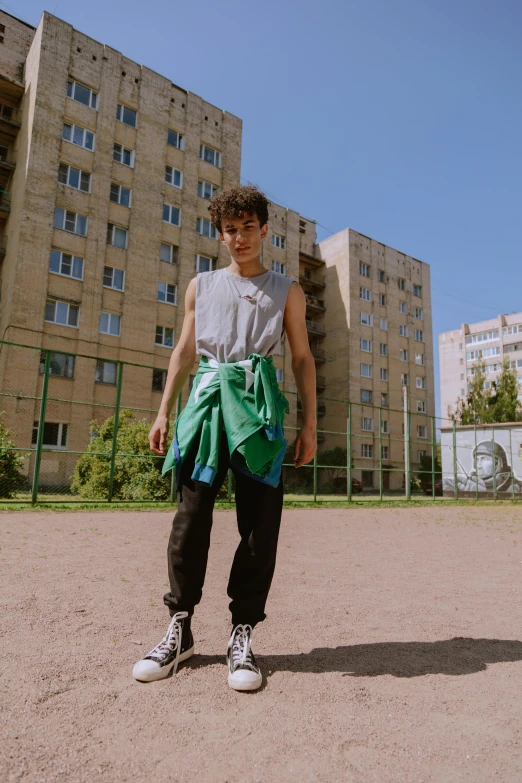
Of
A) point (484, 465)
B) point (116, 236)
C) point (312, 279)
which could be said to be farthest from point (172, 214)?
point (484, 465)

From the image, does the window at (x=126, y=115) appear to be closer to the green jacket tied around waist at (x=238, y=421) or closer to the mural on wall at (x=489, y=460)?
the mural on wall at (x=489, y=460)

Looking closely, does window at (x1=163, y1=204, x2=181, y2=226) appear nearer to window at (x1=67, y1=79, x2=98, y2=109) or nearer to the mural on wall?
window at (x1=67, y1=79, x2=98, y2=109)

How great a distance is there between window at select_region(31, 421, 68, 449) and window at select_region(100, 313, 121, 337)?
16.9ft

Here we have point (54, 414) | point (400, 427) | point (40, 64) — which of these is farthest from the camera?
point (400, 427)

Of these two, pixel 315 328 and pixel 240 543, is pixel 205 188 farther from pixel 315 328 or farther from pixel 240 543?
pixel 240 543

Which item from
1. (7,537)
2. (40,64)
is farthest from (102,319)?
(7,537)

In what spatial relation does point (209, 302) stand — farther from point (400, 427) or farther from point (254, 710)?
point (400, 427)

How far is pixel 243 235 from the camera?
235 centimetres

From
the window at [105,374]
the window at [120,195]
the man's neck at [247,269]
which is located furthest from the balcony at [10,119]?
the man's neck at [247,269]

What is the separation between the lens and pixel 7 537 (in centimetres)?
547

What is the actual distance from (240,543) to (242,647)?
1.31ft

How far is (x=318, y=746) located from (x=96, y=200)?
25029 mm

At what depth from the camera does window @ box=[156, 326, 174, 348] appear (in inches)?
975

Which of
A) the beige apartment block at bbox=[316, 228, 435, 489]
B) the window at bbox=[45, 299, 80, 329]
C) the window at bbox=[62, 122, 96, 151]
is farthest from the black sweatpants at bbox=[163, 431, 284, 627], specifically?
the beige apartment block at bbox=[316, 228, 435, 489]
